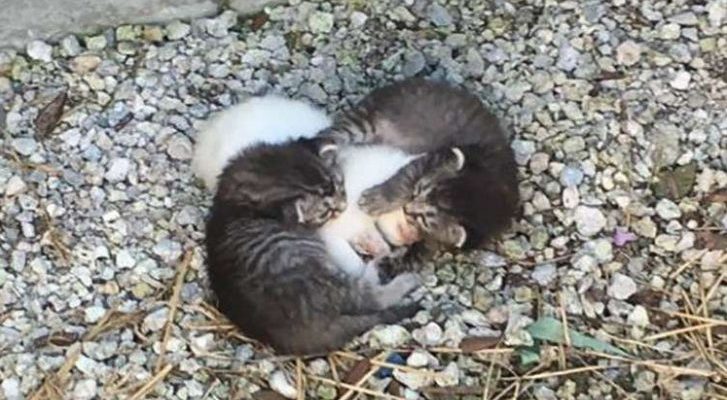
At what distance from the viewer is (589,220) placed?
4078 millimetres

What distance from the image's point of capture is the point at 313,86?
14.4ft

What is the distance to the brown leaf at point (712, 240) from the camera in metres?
4.03

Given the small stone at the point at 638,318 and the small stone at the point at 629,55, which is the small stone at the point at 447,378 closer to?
the small stone at the point at 638,318

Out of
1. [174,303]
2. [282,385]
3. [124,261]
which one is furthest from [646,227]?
[124,261]

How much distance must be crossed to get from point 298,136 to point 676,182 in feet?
3.27

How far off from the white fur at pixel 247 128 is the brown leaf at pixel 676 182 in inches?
35.0

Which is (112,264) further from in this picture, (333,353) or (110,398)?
(333,353)

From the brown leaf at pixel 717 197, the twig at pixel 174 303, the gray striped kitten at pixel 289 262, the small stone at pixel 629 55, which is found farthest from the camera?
the small stone at pixel 629 55

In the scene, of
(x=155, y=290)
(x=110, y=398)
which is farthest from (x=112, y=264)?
(x=110, y=398)

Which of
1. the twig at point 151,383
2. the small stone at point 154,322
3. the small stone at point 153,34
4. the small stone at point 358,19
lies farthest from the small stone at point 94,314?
the small stone at point 358,19

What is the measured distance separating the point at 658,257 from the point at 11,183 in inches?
66.8

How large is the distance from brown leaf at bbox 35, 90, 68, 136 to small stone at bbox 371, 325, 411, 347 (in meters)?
1.11

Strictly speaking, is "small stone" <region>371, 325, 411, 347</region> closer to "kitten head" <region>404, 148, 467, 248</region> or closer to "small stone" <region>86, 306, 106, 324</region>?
"kitten head" <region>404, 148, 467, 248</region>

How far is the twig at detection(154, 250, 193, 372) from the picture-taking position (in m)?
3.87
